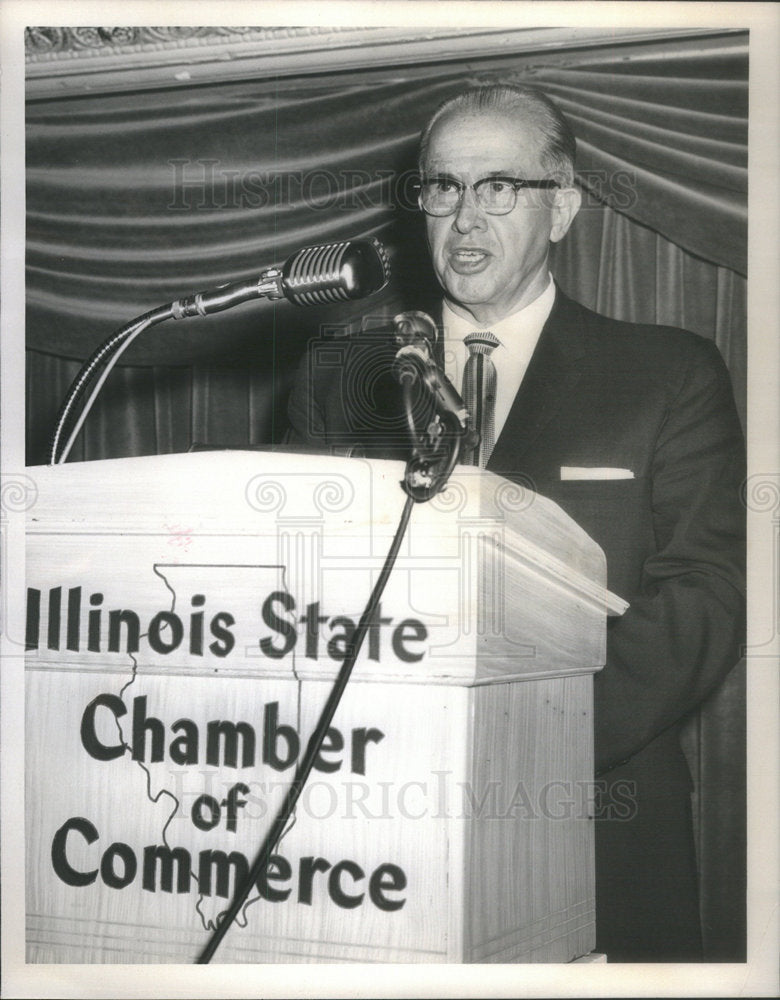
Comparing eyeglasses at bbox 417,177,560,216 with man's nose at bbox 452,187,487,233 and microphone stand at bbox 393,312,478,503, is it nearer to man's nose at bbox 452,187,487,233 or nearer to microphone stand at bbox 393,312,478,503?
man's nose at bbox 452,187,487,233

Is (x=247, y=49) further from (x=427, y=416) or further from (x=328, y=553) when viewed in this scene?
(x=328, y=553)

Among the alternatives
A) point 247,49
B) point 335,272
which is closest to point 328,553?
point 335,272

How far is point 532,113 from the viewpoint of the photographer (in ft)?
→ 4.80

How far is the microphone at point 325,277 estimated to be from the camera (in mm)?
1194

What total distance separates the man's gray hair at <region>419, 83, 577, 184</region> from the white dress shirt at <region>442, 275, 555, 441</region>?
18cm

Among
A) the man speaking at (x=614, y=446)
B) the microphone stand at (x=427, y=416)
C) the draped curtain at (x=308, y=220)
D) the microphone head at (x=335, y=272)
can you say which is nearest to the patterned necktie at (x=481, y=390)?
the man speaking at (x=614, y=446)

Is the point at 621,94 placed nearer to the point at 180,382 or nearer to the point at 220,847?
the point at 180,382

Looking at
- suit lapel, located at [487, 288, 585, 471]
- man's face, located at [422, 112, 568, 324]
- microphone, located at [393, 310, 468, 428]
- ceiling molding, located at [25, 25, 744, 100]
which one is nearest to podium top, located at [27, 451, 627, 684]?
microphone, located at [393, 310, 468, 428]

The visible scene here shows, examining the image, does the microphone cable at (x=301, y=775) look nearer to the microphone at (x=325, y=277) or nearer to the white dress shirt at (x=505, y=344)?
the microphone at (x=325, y=277)

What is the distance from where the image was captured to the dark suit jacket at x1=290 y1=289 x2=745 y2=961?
1375mm

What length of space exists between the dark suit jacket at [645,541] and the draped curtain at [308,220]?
50 mm

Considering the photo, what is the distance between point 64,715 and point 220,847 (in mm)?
220

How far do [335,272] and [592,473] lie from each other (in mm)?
470

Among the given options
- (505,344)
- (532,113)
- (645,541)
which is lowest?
(645,541)
